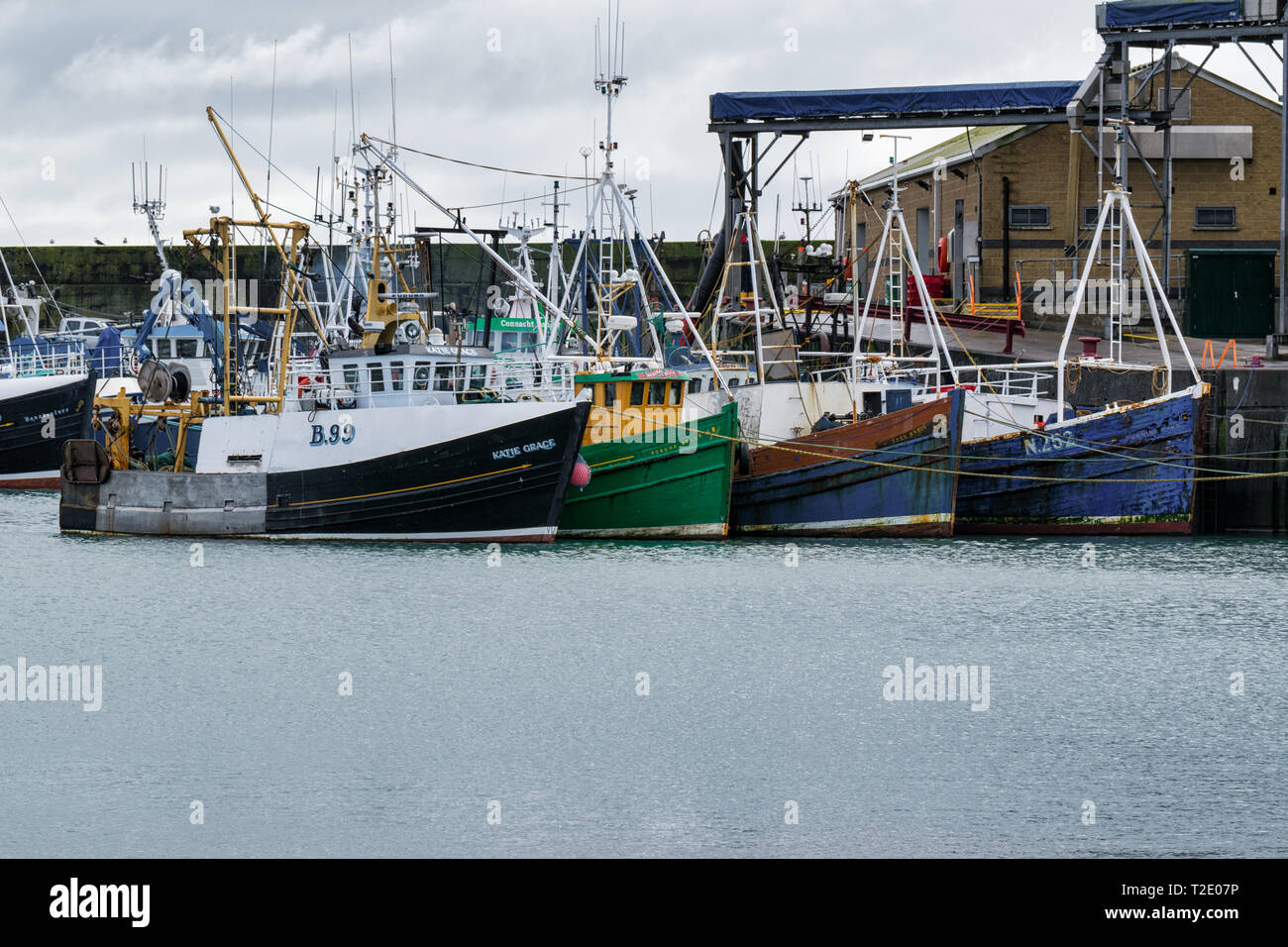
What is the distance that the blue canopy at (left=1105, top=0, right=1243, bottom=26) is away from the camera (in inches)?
1388

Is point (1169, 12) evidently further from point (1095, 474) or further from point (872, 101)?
point (1095, 474)

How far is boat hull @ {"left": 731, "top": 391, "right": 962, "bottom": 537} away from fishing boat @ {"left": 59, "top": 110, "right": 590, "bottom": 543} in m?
3.91

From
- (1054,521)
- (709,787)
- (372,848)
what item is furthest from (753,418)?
(372,848)

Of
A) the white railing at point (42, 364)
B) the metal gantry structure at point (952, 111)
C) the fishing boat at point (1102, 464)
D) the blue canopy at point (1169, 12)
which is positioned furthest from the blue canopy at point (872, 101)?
the white railing at point (42, 364)

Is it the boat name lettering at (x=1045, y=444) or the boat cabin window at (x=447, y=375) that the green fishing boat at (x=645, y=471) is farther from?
the boat name lettering at (x=1045, y=444)

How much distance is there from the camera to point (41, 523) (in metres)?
33.4

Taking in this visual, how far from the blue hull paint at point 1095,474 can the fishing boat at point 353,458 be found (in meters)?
7.46

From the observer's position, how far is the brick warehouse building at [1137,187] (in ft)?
136

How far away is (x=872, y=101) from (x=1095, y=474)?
14.2 meters

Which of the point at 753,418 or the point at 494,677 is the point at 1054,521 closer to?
the point at 753,418

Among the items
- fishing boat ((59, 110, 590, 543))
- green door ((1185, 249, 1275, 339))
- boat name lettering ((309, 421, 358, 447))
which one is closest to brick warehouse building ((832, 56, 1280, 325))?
green door ((1185, 249, 1275, 339))

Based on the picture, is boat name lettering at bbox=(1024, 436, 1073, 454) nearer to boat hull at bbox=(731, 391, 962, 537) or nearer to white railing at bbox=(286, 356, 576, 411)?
boat hull at bbox=(731, 391, 962, 537)

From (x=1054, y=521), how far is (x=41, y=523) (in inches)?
767
